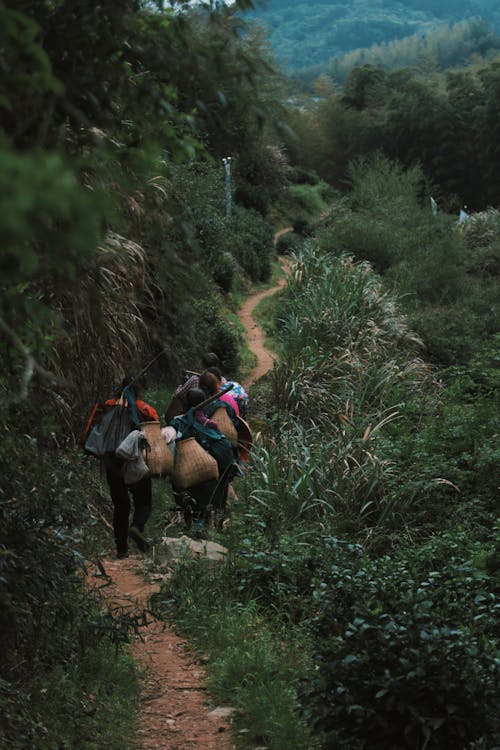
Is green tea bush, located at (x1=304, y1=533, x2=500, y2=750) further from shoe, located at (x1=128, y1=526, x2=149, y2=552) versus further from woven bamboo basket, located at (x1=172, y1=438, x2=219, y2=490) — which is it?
woven bamboo basket, located at (x1=172, y1=438, x2=219, y2=490)

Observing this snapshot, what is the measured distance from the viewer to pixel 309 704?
13.9ft

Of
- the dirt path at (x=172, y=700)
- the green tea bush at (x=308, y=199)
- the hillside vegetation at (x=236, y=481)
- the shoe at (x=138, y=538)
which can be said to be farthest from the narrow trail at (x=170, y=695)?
the green tea bush at (x=308, y=199)

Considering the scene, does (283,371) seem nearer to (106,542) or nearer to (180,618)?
(106,542)

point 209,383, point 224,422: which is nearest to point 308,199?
point 209,383

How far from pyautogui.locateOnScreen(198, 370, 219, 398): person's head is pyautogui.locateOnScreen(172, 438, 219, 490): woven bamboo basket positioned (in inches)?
27.7

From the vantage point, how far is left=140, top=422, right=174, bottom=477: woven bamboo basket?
7430 millimetres

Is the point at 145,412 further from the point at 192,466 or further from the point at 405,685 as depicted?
the point at 405,685

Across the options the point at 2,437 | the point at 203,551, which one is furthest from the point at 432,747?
the point at 203,551

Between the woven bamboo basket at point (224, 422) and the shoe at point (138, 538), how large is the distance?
123 centimetres

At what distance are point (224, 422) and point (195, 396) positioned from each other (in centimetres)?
35

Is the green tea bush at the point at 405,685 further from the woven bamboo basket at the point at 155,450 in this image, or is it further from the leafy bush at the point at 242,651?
the woven bamboo basket at the point at 155,450

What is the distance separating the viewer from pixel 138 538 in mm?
7363

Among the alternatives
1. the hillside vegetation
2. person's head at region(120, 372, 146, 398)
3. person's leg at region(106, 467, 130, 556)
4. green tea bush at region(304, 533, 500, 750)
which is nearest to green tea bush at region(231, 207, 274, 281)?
the hillside vegetation

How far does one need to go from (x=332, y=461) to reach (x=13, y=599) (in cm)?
521
